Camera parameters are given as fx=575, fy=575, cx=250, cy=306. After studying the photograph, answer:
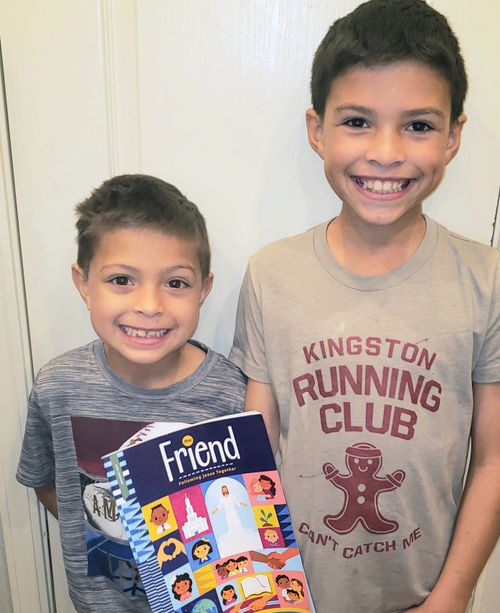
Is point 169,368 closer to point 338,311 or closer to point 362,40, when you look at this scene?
point 338,311

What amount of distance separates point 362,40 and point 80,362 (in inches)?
23.4

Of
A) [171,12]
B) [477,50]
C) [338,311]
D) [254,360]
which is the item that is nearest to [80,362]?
[254,360]

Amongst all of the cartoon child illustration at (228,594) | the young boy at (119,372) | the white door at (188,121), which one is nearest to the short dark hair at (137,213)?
the young boy at (119,372)

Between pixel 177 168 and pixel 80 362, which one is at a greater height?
pixel 177 168

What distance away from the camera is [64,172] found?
920mm

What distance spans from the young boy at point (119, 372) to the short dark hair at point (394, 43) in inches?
11.2

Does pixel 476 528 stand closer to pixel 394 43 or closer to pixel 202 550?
pixel 202 550

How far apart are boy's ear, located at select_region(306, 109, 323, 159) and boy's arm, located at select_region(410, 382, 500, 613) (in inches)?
16.1

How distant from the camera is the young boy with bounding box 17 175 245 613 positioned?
30.9 inches

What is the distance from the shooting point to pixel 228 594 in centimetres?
72

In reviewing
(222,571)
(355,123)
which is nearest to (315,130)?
(355,123)

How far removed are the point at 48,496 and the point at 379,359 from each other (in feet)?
2.03

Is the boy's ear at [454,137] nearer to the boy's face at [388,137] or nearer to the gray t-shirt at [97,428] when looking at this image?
the boy's face at [388,137]

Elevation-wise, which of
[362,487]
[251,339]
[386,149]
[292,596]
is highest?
[386,149]
